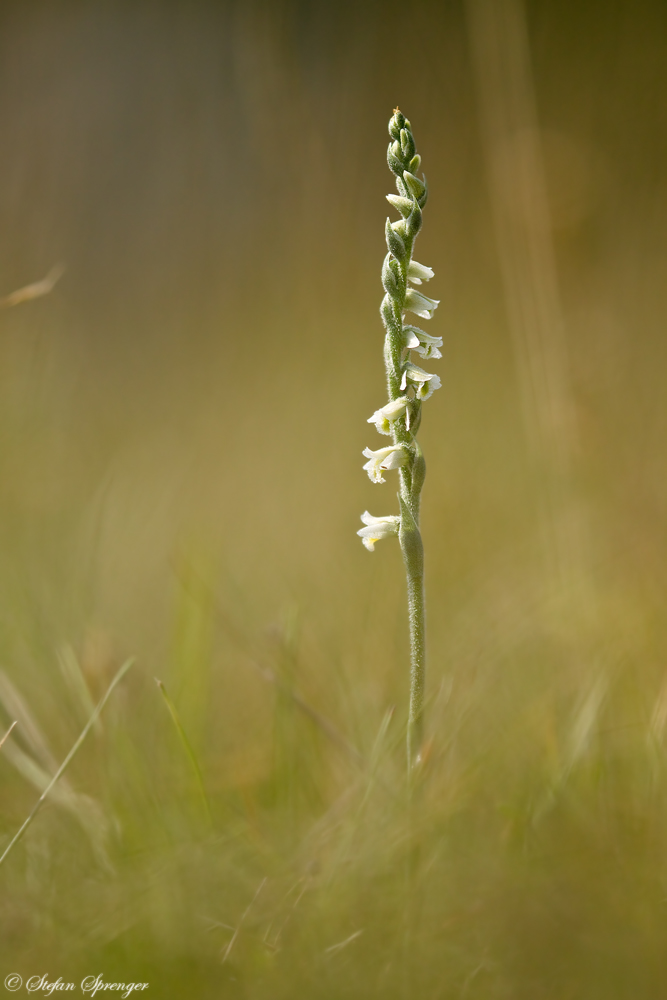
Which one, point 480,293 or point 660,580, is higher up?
point 480,293

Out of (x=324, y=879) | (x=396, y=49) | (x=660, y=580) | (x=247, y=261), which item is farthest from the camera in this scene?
(x=247, y=261)

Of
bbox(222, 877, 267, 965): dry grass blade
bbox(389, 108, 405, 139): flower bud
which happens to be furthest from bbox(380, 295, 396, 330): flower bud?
bbox(222, 877, 267, 965): dry grass blade

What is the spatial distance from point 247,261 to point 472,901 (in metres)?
3.91

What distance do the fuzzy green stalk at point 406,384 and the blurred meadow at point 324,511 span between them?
213mm

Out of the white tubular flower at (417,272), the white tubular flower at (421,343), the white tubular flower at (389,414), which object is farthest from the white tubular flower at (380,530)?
the white tubular flower at (417,272)

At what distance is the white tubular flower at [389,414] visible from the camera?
0.95 m

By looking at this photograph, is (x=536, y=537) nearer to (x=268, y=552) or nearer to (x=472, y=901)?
(x=268, y=552)

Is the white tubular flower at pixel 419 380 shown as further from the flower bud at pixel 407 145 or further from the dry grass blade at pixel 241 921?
the dry grass blade at pixel 241 921

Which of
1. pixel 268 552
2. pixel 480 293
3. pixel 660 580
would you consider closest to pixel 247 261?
pixel 480 293

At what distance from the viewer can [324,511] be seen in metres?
2.64

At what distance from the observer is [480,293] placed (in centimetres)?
384

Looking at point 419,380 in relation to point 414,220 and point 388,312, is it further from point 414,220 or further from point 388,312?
point 414,220

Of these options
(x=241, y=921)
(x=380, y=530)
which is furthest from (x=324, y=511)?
(x=241, y=921)

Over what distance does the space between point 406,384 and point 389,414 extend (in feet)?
0.18
